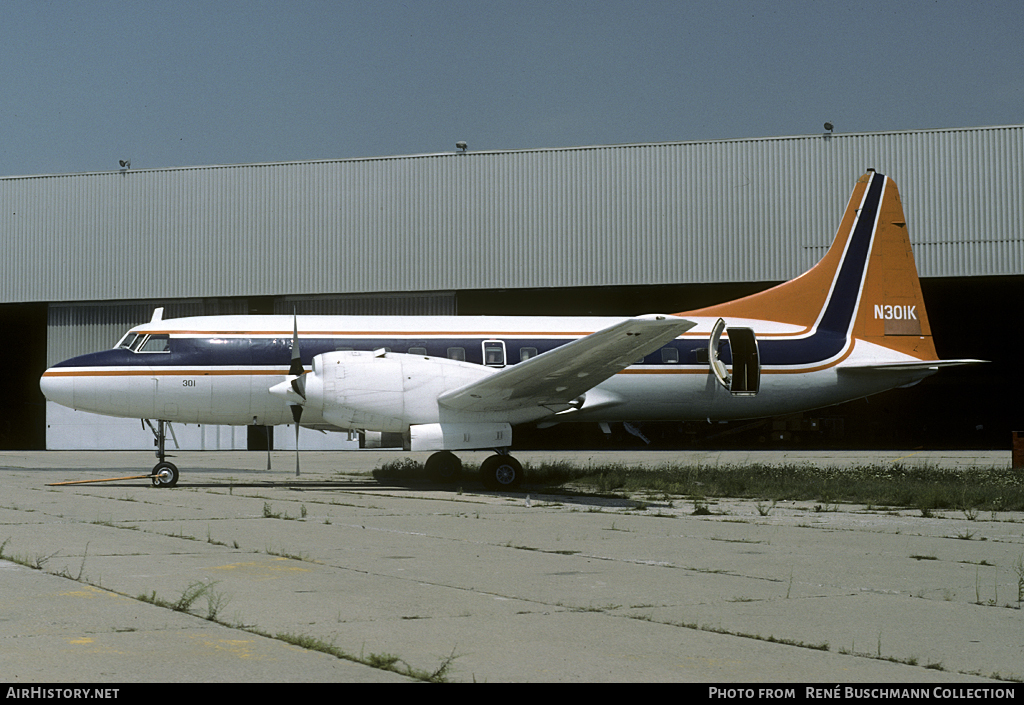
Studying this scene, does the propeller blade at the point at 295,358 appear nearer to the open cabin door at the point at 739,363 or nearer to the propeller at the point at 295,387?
the propeller at the point at 295,387

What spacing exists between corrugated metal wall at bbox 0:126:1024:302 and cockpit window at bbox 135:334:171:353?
694 inches

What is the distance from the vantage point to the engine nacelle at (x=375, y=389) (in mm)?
16781

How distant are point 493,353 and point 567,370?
2954 mm

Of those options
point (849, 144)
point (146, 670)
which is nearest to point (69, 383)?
point (146, 670)

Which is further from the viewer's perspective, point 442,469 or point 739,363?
point 739,363

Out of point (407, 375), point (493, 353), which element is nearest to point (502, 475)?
point (407, 375)

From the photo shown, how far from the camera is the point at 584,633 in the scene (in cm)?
559

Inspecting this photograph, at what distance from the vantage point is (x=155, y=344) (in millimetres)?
18500

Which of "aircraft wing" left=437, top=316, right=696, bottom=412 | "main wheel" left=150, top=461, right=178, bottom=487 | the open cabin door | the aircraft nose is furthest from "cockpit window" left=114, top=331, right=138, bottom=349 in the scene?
the open cabin door

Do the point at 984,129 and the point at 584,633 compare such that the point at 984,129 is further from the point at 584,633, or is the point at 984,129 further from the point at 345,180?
the point at 584,633

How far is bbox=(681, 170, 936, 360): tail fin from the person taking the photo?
69.3 feet

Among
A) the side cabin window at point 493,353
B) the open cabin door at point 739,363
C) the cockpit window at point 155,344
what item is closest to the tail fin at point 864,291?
the open cabin door at point 739,363

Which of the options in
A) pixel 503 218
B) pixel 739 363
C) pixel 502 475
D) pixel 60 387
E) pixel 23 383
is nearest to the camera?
pixel 502 475

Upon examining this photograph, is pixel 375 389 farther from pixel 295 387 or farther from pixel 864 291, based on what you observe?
pixel 864 291
